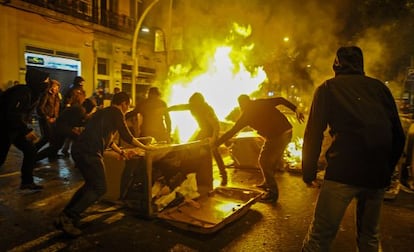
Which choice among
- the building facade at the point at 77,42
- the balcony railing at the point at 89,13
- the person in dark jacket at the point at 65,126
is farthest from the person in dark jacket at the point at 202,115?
the balcony railing at the point at 89,13

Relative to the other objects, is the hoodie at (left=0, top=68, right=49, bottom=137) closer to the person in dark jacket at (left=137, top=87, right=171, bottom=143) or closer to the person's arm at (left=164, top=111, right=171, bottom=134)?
the person in dark jacket at (left=137, top=87, right=171, bottom=143)

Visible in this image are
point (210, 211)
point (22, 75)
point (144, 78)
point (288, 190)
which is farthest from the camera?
point (144, 78)

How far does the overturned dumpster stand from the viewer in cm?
460

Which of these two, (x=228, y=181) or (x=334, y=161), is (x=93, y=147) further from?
(x=228, y=181)

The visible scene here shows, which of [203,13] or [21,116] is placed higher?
[203,13]

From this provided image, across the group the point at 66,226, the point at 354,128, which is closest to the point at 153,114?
the point at 66,226

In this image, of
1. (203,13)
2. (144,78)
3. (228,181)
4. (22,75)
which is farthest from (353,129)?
(144,78)

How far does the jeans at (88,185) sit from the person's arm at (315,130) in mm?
2495

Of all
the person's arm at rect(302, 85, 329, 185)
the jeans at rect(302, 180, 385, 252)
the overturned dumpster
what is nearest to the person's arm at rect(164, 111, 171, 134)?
the overturned dumpster

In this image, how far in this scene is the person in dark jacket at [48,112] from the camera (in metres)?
7.47

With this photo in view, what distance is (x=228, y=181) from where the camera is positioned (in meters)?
7.20

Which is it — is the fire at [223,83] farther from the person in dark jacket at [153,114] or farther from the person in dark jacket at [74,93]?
the person in dark jacket at [153,114]

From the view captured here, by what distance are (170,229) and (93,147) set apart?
137cm

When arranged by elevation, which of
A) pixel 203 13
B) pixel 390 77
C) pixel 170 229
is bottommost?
pixel 170 229
